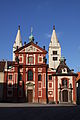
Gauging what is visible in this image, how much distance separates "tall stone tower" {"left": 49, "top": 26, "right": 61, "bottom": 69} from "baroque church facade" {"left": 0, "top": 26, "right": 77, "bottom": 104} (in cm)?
1718

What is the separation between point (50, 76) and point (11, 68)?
9.64 m

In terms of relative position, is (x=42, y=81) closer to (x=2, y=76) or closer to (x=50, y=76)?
(x=50, y=76)

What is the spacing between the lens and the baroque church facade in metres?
47.9

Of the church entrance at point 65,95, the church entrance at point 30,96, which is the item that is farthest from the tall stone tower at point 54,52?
the church entrance at point 30,96

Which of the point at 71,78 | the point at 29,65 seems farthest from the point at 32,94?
the point at 71,78

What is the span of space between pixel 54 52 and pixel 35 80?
23204 mm

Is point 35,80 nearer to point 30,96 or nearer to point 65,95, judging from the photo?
point 30,96

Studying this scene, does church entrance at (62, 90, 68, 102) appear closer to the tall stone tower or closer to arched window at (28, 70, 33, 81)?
arched window at (28, 70, 33, 81)

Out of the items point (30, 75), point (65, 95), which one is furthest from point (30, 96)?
point (65, 95)

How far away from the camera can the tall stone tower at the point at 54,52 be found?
68125 mm

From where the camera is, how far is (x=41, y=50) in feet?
166

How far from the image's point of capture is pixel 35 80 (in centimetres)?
4888
